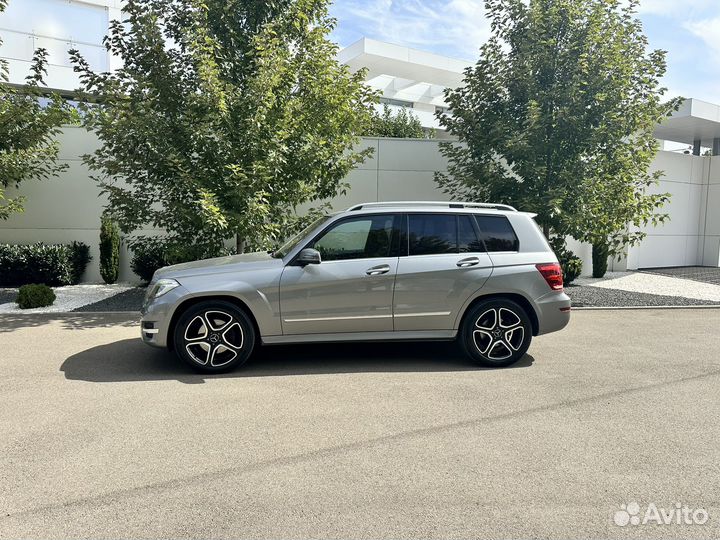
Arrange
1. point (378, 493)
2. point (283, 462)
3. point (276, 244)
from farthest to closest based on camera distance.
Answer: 1. point (276, 244)
2. point (283, 462)
3. point (378, 493)

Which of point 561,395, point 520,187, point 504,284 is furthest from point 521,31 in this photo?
point 561,395

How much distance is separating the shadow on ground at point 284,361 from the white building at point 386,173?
6924 mm

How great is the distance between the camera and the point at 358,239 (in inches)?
231

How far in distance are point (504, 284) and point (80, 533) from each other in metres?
4.57

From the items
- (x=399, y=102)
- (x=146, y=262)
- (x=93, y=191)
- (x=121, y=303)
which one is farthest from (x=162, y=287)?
(x=399, y=102)

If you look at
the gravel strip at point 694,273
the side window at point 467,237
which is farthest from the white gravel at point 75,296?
the gravel strip at point 694,273

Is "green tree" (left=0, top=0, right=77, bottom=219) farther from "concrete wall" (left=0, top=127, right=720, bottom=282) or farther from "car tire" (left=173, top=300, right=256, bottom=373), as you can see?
"car tire" (left=173, top=300, right=256, bottom=373)

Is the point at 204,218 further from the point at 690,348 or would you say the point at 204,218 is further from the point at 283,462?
the point at 690,348

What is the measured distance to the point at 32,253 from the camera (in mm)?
11562

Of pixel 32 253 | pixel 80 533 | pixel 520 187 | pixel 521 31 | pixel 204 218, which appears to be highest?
pixel 521 31

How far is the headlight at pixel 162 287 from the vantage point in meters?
5.49

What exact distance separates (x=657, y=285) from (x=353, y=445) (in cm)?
1247

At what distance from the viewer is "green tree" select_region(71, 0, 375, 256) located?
8.84 m

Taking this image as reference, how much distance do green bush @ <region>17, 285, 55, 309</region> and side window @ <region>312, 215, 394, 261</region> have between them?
6363mm
